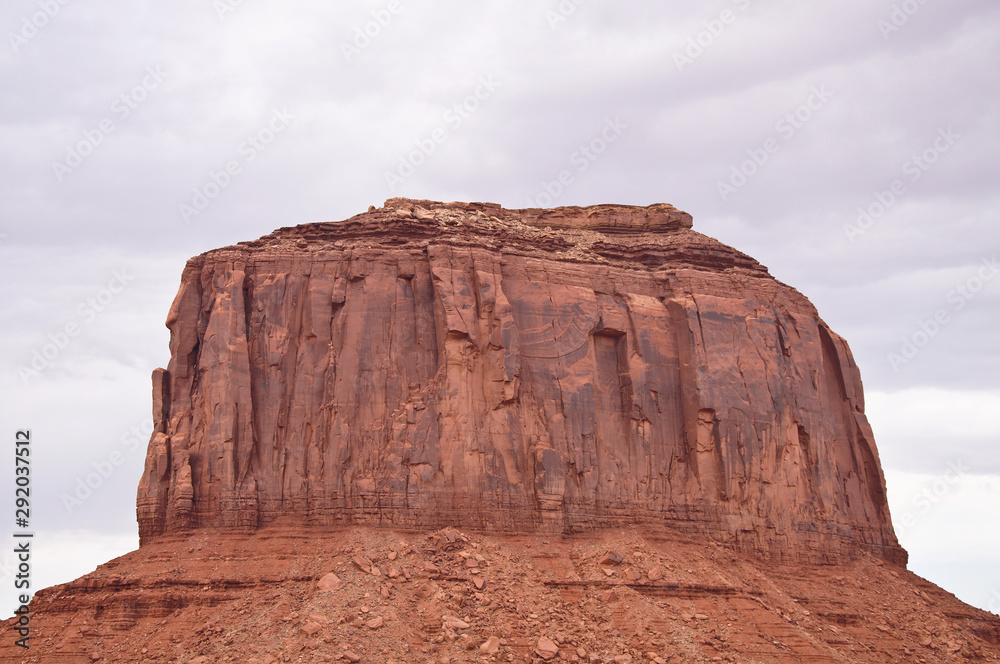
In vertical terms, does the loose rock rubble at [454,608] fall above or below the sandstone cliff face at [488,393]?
below

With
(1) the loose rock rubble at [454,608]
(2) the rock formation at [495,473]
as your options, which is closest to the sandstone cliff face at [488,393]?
(2) the rock formation at [495,473]

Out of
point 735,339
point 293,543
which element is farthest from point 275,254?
point 735,339

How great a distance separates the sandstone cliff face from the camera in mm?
52875

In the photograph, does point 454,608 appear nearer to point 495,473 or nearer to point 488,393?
point 495,473

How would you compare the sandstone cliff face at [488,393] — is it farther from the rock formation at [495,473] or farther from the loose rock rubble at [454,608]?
the loose rock rubble at [454,608]

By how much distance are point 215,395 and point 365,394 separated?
20.0ft

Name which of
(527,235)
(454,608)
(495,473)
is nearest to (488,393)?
(495,473)

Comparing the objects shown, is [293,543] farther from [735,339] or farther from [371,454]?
[735,339]

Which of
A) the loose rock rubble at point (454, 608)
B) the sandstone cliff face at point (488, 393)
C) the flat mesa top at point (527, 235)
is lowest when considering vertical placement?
the loose rock rubble at point (454, 608)

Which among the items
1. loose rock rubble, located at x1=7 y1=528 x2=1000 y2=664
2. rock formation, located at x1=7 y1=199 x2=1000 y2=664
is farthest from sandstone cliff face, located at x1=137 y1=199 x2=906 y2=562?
loose rock rubble, located at x1=7 y1=528 x2=1000 y2=664

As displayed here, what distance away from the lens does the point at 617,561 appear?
5141cm

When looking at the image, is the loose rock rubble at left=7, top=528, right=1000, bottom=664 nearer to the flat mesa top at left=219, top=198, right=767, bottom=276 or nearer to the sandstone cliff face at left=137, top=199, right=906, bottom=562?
the sandstone cliff face at left=137, top=199, right=906, bottom=562

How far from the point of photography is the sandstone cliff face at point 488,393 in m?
52.9

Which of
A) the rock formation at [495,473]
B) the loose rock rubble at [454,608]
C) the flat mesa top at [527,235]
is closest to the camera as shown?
the loose rock rubble at [454,608]
